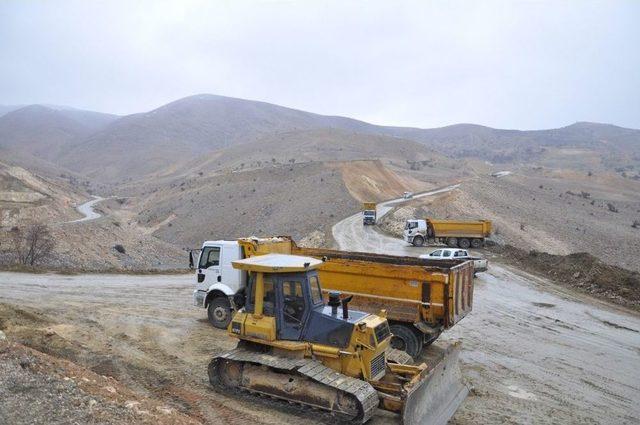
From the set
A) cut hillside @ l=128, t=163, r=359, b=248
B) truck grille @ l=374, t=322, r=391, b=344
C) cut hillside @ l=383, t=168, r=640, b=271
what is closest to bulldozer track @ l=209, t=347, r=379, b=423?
truck grille @ l=374, t=322, r=391, b=344

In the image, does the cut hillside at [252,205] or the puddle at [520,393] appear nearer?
the puddle at [520,393]

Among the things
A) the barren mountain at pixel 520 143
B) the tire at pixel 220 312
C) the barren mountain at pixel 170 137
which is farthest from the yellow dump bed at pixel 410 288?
the barren mountain at pixel 520 143

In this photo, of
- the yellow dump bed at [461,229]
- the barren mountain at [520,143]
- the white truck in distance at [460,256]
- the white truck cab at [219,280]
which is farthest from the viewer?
the barren mountain at [520,143]

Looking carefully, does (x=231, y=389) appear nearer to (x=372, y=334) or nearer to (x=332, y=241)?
(x=372, y=334)

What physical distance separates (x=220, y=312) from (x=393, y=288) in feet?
16.3

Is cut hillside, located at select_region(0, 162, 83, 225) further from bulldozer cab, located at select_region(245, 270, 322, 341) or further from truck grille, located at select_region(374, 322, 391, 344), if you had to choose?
truck grille, located at select_region(374, 322, 391, 344)

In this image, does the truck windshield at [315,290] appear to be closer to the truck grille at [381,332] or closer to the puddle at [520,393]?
the truck grille at [381,332]

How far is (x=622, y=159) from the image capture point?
13850cm

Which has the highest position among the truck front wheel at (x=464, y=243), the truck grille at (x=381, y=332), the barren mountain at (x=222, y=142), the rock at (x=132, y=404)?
the barren mountain at (x=222, y=142)

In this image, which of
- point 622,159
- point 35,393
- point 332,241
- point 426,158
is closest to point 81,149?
point 426,158

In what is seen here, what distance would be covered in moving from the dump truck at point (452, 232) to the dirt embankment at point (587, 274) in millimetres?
3660

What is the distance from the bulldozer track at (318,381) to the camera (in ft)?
26.4

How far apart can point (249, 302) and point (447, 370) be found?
378 cm

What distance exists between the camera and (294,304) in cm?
919
